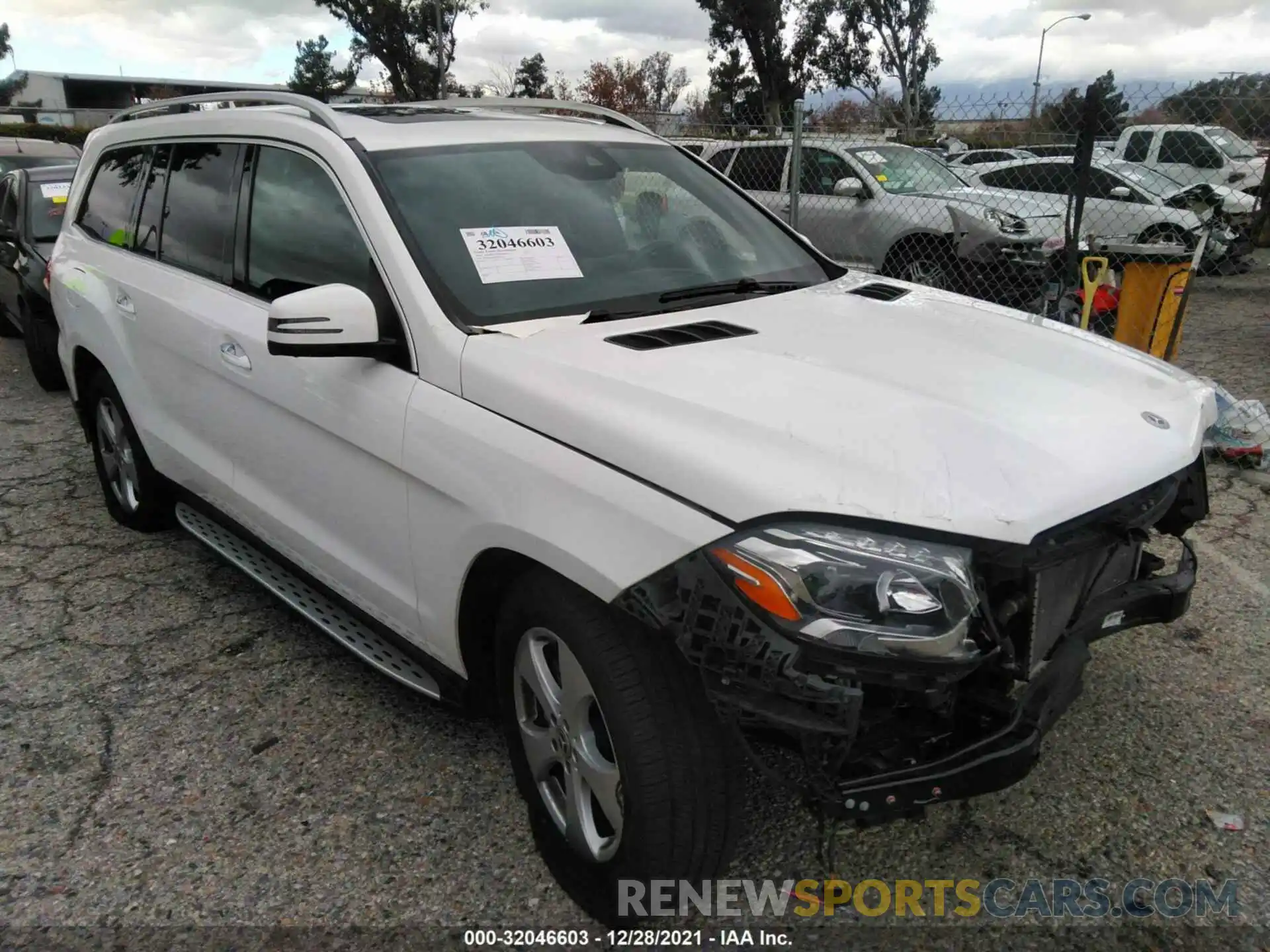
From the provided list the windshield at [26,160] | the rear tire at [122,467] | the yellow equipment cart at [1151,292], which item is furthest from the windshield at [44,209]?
the yellow equipment cart at [1151,292]

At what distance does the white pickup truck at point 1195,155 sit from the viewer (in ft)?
47.8

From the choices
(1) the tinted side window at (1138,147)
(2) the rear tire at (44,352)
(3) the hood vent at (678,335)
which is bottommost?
(2) the rear tire at (44,352)

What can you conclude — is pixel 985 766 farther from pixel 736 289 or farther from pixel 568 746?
pixel 736 289

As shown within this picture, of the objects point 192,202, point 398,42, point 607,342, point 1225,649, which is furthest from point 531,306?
point 398,42

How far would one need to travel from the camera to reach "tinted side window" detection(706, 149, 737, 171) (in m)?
10.3

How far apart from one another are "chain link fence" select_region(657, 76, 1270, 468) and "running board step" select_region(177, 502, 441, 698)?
4500 mm

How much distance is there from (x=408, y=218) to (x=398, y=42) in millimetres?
40917

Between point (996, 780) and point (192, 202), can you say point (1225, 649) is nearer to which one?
point (996, 780)

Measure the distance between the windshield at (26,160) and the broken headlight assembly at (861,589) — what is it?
36.7 ft

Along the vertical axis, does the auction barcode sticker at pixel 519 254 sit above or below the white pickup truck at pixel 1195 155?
below

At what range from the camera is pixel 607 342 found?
2.41 meters

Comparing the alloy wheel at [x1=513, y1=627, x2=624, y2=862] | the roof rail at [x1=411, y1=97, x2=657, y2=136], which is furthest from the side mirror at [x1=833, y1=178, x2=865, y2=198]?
the alloy wheel at [x1=513, y1=627, x2=624, y2=862]

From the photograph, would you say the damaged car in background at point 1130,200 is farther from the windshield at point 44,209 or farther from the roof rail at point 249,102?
the windshield at point 44,209

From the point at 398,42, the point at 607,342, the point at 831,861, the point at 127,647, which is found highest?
the point at 398,42
